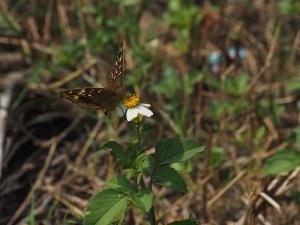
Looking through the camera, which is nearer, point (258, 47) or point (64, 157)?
point (64, 157)

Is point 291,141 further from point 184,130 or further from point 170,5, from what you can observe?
point 170,5

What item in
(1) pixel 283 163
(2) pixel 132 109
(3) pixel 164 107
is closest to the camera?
(2) pixel 132 109

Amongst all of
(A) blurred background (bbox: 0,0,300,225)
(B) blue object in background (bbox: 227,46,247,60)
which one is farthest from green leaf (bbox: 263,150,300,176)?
(B) blue object in background (bbox: 227,46,247,60)

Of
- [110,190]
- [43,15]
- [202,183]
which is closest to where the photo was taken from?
[110,190]

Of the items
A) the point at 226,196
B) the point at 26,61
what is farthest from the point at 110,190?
the point at 26,61

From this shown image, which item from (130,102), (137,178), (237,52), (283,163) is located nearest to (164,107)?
(237,52)

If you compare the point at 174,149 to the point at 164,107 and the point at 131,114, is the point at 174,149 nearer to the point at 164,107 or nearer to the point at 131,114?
the point at 131,114

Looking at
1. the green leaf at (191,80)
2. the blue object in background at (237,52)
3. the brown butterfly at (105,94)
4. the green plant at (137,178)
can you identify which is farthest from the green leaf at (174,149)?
the blue object in background at (237,52)

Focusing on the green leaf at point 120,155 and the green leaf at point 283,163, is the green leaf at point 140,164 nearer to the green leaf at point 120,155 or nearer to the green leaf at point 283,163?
the green leaf at point 120,155
